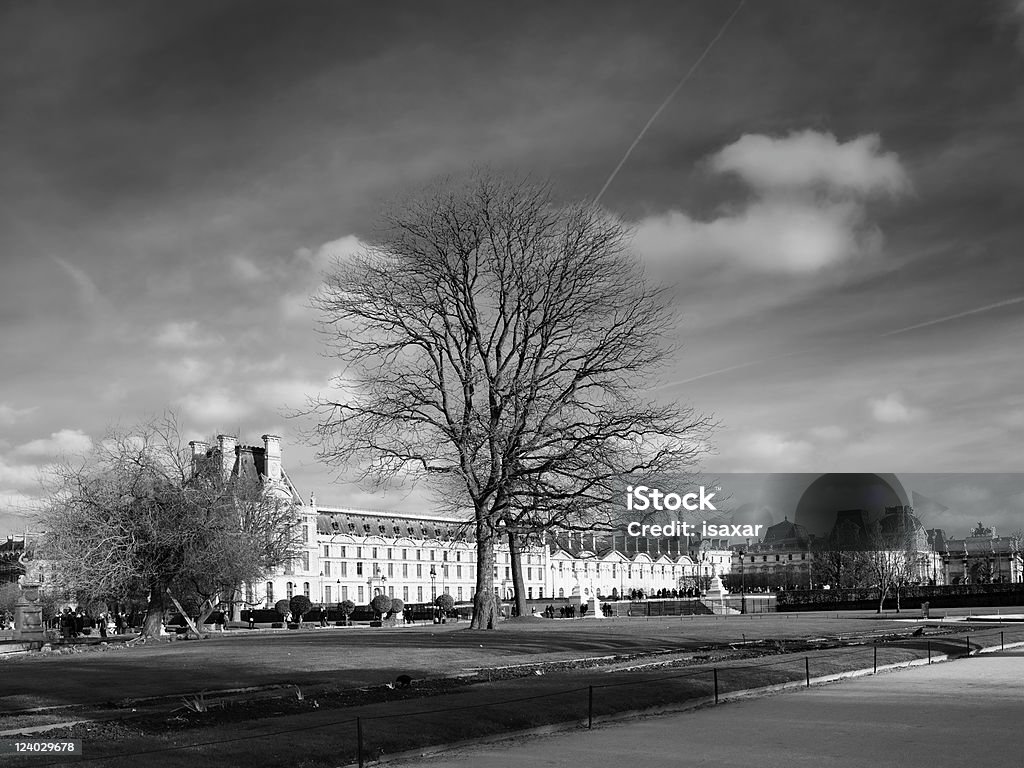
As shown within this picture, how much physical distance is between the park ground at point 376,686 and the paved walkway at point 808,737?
112cm

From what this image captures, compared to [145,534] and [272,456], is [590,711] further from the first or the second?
[272,456]

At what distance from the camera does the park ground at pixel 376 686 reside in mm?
15164

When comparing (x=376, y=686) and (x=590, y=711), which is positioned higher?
(x=590, y=711)

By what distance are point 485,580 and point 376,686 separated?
1621 centimetres

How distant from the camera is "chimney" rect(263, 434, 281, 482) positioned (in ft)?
357

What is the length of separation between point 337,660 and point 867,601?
2596 inches

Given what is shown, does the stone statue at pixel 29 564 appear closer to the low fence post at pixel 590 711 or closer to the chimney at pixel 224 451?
the chimney at pixel 224 451

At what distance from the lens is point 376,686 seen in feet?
71.0

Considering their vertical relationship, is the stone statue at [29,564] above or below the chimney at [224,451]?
below

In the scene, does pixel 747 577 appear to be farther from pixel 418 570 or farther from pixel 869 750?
pixel 869 750

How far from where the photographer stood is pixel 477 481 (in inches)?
1476

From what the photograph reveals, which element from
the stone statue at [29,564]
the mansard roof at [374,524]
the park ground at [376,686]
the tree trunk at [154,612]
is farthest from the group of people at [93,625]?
the mansard roof at [374,524]

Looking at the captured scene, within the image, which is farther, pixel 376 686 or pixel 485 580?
pixel 485 580

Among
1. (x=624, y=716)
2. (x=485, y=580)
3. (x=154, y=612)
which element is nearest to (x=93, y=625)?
(x=154, y=612)
